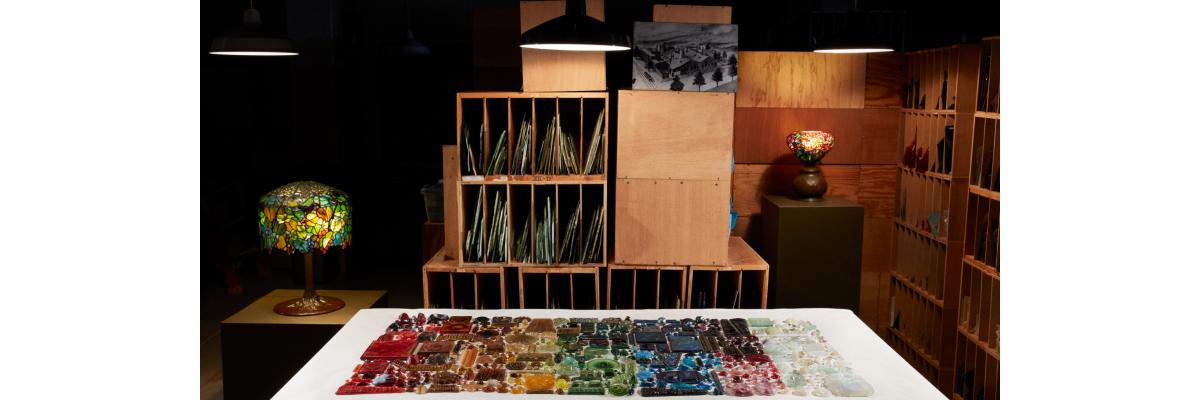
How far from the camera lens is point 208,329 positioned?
6340 millimetres

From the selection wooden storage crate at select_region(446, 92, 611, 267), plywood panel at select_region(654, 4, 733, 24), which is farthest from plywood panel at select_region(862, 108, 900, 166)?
wooden storage crate at select_region(446, 92, 611, 267)

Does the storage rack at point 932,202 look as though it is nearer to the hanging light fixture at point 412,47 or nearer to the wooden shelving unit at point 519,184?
the wooden shelving unit at point 519,184

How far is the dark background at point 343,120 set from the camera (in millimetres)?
7691

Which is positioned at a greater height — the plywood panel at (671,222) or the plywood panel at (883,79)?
the plywood panel at (883,79)

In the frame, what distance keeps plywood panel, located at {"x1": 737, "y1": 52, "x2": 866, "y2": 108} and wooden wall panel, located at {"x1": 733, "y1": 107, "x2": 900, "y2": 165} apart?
60 millimetres

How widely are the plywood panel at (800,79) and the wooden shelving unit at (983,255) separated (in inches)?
39.9

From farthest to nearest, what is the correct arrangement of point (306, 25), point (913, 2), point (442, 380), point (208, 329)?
1. point (306, 25)
2. point (208, 329)
3. point (913, 2)
4. point (442, 380)

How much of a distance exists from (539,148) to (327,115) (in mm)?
4140

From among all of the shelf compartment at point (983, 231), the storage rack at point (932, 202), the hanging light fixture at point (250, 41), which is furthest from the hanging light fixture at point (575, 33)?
the storage rack at point (932, 202)

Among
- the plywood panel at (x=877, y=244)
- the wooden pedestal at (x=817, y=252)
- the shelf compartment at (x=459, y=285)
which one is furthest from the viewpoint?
the plywood panel at (x=877, y=244)

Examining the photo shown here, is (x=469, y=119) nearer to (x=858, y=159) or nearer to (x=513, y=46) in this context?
(x=513, y=46)

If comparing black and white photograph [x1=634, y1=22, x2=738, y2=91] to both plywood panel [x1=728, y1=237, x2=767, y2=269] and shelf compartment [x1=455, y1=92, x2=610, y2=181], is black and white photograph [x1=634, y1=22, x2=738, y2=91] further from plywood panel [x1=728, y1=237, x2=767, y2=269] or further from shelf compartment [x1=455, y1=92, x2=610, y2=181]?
plywood panel [x1=728, y1=237, x2=767, y2=269]

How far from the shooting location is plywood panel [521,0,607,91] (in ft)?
14.1

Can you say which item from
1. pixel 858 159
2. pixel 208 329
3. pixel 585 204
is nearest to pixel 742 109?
pixel 858 159
